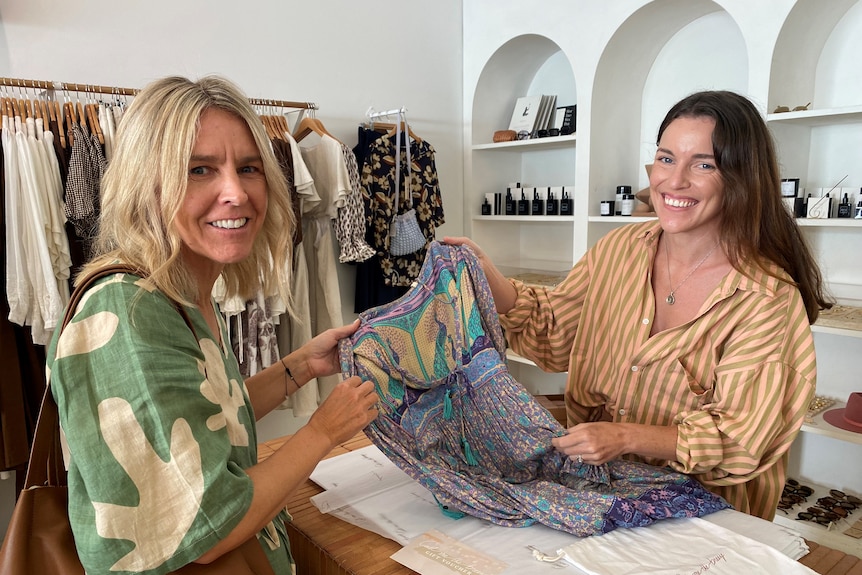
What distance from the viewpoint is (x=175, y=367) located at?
34.0 inches

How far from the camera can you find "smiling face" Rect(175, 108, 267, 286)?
1.00m

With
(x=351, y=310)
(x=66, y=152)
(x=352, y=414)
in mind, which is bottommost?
(x=351, y=310)

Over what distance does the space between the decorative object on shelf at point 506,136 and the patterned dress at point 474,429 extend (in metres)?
2.44

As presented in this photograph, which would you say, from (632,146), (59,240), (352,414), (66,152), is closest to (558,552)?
(352,414)

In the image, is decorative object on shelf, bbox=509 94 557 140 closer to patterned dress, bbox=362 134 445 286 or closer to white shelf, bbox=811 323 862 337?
patterned dress, bbox=362 134 445 286

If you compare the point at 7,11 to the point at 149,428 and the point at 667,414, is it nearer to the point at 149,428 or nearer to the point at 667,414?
the point at 149,428

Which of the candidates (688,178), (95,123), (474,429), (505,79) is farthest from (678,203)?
(505,79)

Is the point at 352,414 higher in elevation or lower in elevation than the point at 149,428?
lower

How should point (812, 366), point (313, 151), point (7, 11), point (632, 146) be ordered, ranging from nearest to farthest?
point (812, 366) → point (7, 11) → point (313, 151) → point (632, 146)

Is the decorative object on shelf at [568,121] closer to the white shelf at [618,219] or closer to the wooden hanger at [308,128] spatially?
the white shelf at [618,219]

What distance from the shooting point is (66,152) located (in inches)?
90.6

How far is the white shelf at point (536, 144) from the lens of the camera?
3480mm

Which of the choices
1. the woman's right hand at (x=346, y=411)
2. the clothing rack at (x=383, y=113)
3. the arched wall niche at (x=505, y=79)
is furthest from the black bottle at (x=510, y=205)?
the woman's right hand at (x=346, y=411)

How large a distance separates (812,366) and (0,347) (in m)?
2.54
